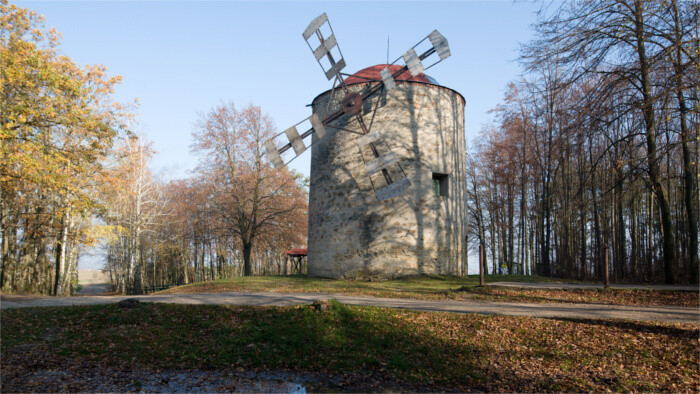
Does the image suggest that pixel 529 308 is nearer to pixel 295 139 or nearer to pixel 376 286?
pixel 376 286

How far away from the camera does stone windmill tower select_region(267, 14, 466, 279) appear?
16.4m

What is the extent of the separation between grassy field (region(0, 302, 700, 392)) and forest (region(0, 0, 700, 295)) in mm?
5803

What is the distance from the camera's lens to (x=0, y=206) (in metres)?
15.1

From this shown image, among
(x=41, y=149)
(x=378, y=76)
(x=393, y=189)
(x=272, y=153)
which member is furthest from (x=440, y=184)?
(x=41, y=149)

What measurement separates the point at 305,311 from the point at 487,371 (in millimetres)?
3599

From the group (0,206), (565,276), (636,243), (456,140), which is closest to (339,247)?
(456,140)

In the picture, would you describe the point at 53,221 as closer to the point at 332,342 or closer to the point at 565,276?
the point at 332,342

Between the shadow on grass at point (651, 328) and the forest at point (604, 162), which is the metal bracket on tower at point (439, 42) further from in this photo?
the shadow on grass at point (651, 328)

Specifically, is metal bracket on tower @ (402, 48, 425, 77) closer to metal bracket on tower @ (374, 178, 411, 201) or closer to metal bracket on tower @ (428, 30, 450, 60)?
metal bracket on tower @ (428, 30, 450, 60)

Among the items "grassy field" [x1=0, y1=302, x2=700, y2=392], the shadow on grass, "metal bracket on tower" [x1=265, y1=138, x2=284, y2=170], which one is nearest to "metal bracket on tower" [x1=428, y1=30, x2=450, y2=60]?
"metal bracket on tower" [x1=265, y1=138, x2=284, y2=170]

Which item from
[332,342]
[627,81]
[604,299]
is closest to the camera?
[332,342]

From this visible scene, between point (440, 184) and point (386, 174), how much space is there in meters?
2.76

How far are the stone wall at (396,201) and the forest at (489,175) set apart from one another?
177 inches

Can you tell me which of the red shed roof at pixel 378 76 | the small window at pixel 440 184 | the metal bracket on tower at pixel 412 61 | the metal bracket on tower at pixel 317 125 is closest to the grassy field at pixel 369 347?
the metal bracket on tower at pixel 317 125
